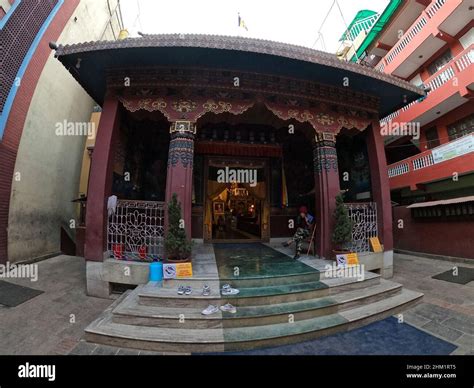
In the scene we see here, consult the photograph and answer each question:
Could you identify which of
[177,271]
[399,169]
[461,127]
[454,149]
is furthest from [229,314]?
[461,127]

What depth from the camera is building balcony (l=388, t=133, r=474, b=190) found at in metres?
9.09

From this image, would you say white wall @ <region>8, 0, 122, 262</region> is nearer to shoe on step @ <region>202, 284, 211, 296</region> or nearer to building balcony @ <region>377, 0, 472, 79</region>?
shoe on step @ <region>202, 284, 211, 296</region>

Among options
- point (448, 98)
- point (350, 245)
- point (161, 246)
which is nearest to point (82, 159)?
point (161, 246)

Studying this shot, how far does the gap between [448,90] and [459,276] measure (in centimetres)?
857

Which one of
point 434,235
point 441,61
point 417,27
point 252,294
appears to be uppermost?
point 417,27

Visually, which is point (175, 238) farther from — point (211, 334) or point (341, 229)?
point (341, 229)

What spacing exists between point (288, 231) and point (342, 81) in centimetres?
640

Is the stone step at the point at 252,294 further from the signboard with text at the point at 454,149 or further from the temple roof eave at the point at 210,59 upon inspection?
the signboard with text at the point at 454,149

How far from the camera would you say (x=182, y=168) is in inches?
224

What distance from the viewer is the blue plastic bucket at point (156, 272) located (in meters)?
5.05

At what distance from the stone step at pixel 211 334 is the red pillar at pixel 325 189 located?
105 inches

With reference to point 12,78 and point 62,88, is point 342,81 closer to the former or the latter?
point 12,78

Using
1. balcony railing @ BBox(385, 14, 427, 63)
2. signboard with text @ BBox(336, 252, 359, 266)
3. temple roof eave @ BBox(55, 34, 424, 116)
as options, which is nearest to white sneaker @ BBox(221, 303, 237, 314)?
signboard with text @ BBox(336, 252, 359, 266)
